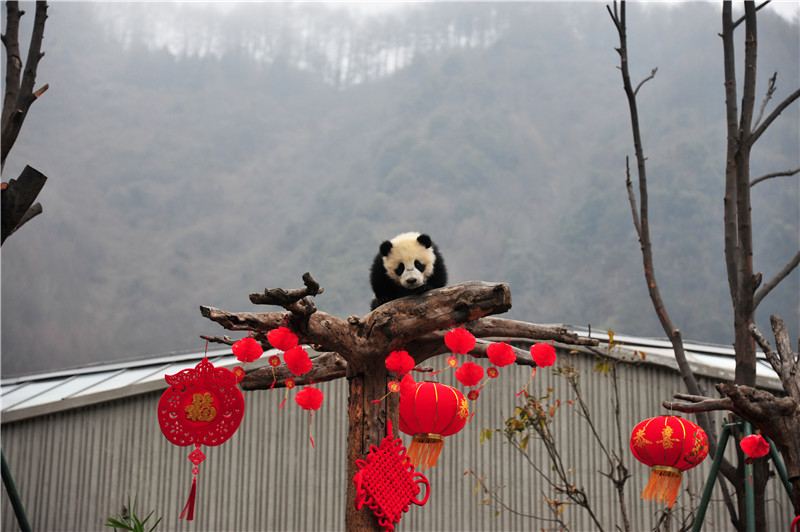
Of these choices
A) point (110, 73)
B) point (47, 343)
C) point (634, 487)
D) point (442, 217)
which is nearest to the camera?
point (634, 487)

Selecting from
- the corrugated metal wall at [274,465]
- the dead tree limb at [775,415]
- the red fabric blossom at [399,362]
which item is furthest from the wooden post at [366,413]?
the corrugated metal wall at [274,465]

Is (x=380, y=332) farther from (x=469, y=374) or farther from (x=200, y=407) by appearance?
(x=200, y=407)

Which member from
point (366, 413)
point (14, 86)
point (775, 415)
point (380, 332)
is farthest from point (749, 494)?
point (14, 86)

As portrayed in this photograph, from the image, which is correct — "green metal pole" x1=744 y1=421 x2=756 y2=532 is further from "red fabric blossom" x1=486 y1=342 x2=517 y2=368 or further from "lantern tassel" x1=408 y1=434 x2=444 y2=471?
"lantern tassel" x1=408 y1=434 x2=444 y2=471

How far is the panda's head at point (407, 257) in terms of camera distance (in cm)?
439

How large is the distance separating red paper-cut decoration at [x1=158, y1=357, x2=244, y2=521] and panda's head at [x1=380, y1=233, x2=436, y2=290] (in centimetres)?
125

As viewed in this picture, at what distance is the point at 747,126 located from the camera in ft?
17.0

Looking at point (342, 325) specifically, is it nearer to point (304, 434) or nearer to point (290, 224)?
point (304, 434)

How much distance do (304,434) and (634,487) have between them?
Answer: 3783 mm

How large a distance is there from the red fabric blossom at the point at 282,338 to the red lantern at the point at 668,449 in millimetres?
2290

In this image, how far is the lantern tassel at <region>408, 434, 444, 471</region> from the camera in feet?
12.6

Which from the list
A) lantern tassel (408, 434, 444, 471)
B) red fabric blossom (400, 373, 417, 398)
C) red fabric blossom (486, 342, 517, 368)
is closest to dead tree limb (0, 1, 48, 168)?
red fabric blossom (400, 373, 417, 398)

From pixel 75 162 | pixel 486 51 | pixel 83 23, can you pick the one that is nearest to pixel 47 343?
pixel 75 162

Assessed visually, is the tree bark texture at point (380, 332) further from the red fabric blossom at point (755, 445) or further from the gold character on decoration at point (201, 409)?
the red fabric blossom at point (755, 445)
